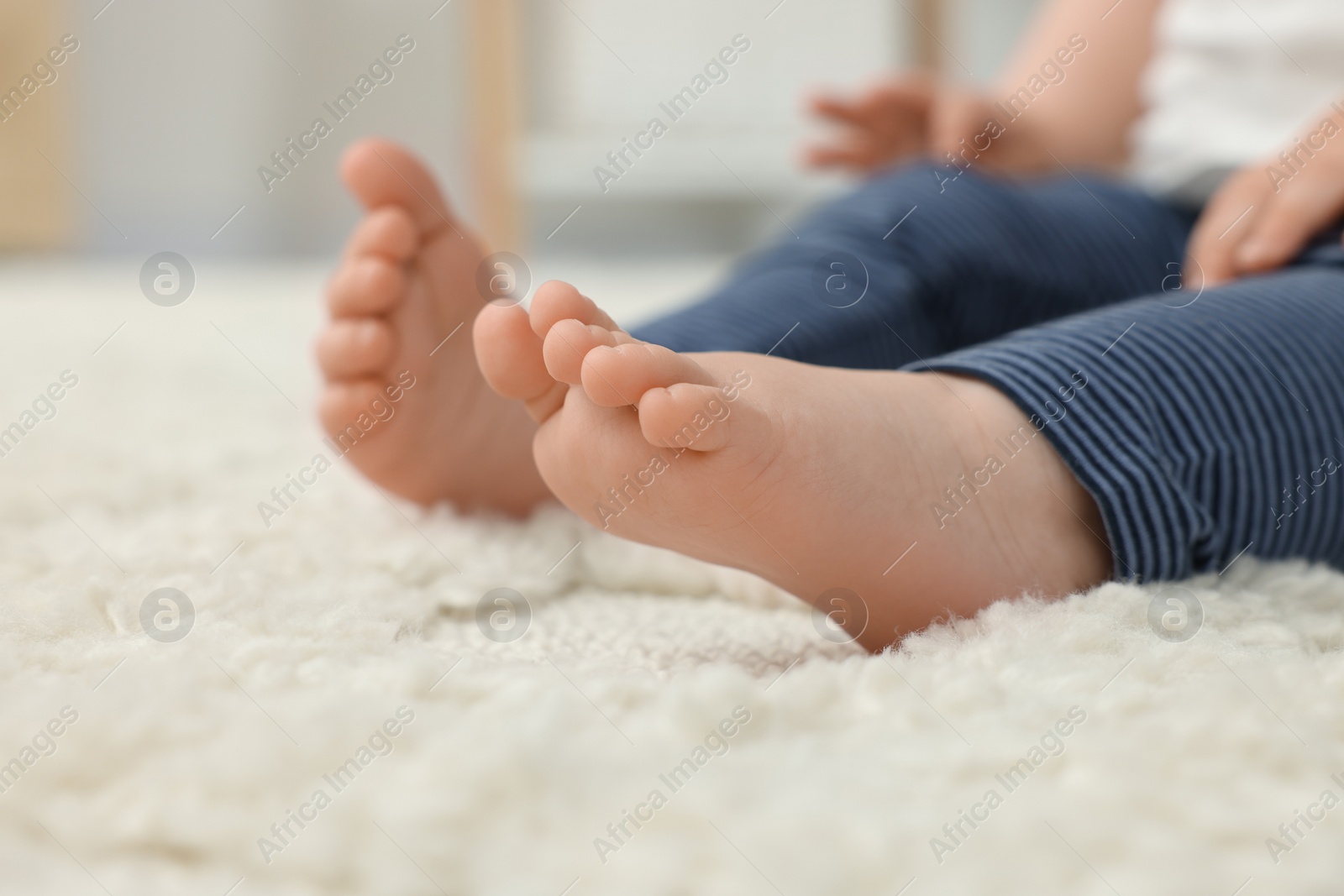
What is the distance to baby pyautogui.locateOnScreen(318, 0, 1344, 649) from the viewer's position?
32cm

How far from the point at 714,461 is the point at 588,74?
178 centimetres

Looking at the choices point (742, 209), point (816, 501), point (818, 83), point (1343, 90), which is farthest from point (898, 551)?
point (742, 209)

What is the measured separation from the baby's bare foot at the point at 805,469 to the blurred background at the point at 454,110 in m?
1.63

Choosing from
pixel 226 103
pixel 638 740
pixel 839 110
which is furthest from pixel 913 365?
pixel 226 103

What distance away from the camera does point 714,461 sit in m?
0.31

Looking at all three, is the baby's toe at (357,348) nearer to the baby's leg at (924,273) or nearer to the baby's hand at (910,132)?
the baby's leg at (924,273)

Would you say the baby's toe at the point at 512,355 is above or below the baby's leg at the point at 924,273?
above

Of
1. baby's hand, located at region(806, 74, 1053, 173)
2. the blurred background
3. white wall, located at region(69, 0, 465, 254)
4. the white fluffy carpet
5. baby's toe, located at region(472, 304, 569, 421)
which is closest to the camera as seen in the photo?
the white fluffy carpet

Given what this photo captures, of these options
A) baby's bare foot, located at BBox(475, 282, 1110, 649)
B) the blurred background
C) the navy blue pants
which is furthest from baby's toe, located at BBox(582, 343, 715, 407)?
the blurred background

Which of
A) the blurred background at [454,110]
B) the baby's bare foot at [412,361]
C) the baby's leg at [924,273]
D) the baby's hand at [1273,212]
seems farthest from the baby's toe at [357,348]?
the blurred background at [454,110]

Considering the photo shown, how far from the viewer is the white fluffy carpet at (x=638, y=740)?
23 cm

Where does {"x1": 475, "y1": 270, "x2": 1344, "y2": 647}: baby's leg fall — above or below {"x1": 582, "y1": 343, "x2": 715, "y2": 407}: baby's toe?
below

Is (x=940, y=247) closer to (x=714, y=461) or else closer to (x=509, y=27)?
(x=714, y=461)

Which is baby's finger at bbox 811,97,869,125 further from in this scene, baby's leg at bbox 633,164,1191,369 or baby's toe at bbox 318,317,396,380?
baby's toe at bbox 318,317,396,380
